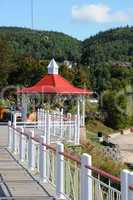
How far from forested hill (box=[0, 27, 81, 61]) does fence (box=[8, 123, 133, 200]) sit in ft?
226

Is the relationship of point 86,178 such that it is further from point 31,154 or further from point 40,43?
point 40,43

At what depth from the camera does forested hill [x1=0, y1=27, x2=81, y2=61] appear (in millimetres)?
90875

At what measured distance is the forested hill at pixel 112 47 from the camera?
124 metres

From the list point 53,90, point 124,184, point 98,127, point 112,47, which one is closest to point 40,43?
point 98,127

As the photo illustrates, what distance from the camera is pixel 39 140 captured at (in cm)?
1199

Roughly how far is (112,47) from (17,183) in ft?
406

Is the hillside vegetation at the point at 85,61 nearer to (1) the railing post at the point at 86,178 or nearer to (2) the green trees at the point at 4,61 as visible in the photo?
(2) the green trees at the point at 4,61

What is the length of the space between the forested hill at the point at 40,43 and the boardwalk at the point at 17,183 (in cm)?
6818

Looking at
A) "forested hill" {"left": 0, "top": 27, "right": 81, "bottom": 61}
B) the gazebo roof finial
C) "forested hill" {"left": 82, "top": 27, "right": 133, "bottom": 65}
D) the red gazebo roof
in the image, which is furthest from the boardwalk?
"forested hill" {"left": 82, "top": 27, "right": 133, "bottom": 65}

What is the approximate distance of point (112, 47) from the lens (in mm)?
133750

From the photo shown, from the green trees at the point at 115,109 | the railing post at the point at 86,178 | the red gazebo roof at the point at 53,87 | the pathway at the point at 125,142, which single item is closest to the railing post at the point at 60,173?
the railing post at the point at 86,178

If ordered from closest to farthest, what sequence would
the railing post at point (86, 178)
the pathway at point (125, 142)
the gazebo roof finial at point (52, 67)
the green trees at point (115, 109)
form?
the railing post at point (86, 178) < the gazebo roof finial at point (52, 67) < the pathway at point (125, 142) < the green trees at point (115, 109)

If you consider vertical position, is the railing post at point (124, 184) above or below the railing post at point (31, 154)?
above

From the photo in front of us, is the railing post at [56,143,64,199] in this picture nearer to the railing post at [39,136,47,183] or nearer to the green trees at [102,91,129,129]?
the railing post at [39,136,47,183]
